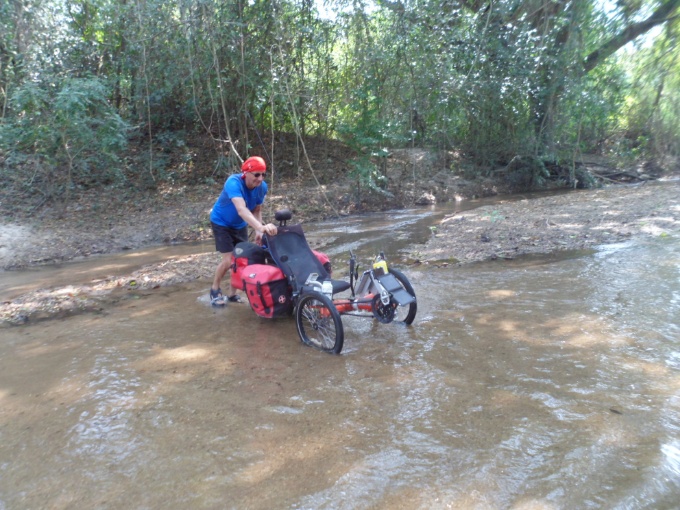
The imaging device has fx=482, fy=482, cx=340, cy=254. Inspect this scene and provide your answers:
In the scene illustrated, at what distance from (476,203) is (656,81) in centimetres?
732

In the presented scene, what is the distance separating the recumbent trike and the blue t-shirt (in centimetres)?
48

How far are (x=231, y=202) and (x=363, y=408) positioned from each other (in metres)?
3.11

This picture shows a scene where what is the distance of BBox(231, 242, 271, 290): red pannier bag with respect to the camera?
5150 millimetres

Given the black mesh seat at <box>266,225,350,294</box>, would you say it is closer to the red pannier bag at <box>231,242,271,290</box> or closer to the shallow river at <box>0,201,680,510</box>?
the red pannier bag at <box>231,242,271,290</box>

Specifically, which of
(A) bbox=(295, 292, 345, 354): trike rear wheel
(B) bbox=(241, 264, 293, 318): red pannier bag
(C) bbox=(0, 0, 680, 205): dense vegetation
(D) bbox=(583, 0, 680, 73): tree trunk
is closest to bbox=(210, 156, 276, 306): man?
(B) bbox=(241, 264, 293, 318): red pannier bag

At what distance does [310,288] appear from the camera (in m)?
4.47

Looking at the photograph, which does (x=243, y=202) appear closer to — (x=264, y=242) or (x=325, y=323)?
(x=264, y=242)

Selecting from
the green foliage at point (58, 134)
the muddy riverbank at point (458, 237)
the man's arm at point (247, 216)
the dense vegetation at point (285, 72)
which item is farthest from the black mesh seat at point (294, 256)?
the green foliage at point (58, 134)

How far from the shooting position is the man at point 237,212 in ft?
16.7

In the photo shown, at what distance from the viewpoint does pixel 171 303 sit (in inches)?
234

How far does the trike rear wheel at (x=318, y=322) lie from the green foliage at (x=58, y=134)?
8.35m

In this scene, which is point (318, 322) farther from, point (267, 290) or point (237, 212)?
point (237, 212)

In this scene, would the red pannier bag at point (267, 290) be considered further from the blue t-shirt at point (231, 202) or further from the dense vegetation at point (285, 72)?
the dense vegetation at point (285, 72)

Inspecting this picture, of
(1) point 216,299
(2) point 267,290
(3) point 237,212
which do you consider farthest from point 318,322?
(1) point 216,299
